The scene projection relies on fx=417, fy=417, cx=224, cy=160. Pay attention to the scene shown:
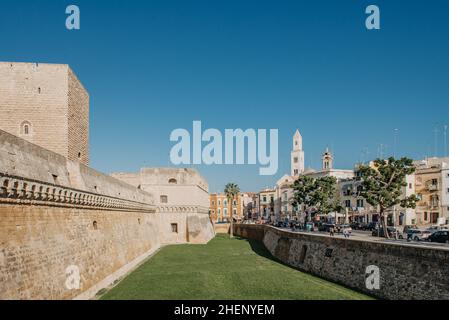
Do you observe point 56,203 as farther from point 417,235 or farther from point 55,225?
point 417,235

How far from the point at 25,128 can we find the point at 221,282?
14.9 m

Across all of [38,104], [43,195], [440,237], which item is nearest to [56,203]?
[43,195]

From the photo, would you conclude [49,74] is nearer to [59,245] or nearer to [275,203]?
[59,245]

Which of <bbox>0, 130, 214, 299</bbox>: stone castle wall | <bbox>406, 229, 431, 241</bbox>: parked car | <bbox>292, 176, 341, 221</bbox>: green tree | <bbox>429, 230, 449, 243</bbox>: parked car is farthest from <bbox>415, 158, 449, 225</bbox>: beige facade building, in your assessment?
<bbox>0, 130, 214, 299</bbox>: stone castle wall

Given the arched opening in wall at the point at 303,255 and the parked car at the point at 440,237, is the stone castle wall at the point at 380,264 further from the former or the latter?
the parked car at the point at 440,237

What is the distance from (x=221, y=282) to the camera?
75.4 ft

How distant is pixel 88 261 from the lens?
1989 cm

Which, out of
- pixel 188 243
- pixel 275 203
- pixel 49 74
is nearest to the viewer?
pixel 49 74

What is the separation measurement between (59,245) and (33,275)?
271 cm

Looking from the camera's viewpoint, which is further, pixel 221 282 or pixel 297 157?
pixel 297 157

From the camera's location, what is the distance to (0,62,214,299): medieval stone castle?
13.3 meters

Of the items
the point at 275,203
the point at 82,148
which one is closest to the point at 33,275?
the point at 82,148

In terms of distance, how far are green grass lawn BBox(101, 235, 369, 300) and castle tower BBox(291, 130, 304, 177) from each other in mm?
71639

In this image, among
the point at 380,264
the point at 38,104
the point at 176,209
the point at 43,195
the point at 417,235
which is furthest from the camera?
the point at 176,209
